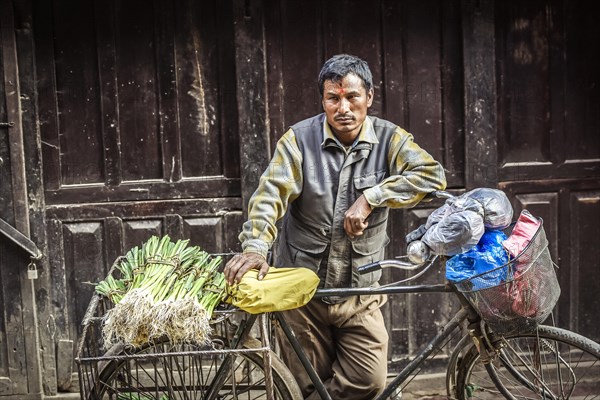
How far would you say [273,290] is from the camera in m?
3.46

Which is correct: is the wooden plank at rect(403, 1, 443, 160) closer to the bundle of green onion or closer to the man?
the man

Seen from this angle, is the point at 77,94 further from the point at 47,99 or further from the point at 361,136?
the point at 361,136

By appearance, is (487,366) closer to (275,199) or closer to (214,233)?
(275,199)

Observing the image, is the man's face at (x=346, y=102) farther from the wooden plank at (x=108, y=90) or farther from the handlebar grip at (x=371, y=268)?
the wooden plank at (x=108, y=90)

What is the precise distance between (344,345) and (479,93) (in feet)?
7.17

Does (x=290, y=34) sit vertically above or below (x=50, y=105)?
above

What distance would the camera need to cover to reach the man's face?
372 centimetres

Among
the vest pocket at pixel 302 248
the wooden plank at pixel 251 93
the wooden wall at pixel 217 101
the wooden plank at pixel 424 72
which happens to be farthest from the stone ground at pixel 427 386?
the vest pocket at pixel 302 248

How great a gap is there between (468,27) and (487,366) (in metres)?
2.44

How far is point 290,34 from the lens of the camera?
5285 millimetres

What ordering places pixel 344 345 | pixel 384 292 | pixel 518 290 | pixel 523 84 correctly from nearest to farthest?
pixel 518 290, pixel 384 292, pixel 344 345, pixel 523 84

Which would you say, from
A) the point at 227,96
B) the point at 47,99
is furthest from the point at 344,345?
the point at 47,99

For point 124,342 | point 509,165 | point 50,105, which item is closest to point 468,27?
point 509,165

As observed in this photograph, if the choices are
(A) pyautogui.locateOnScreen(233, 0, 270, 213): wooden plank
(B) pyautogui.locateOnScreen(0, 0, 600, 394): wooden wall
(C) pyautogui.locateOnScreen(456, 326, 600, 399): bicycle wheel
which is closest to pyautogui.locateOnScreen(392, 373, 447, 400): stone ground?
(B) pyautogui.locateOnScreen(0, 0, 600, 394): wooden wall
